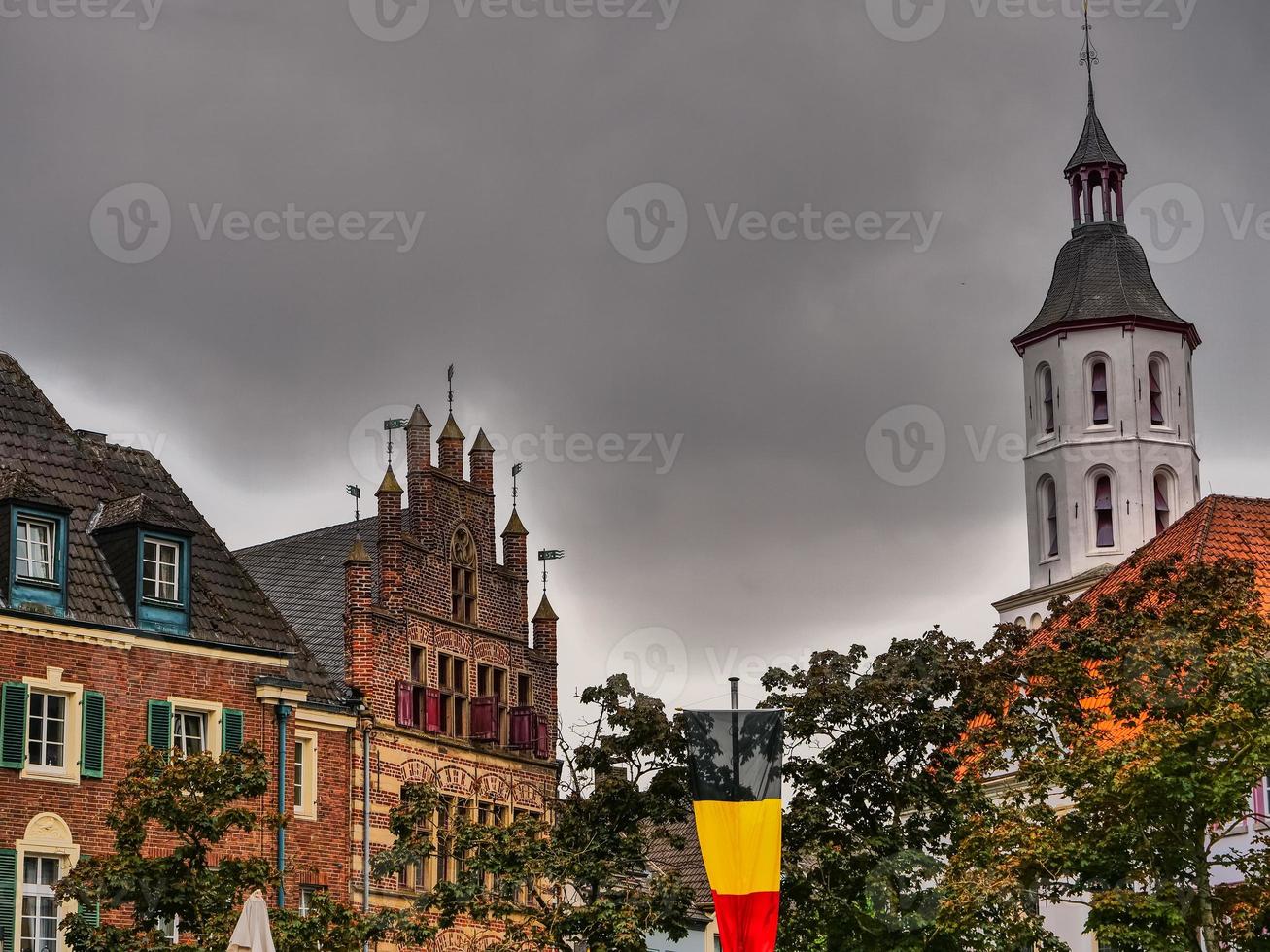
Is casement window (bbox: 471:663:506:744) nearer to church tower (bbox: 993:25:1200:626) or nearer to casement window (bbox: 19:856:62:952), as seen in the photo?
casement window (bbox: 19:856:62:952)

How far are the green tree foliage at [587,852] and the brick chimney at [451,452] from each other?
43.1 ft

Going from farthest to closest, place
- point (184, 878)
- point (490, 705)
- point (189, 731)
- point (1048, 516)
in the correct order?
point (1048, 516) < point (490, 705) < point (189, 731) < point (184, 878)

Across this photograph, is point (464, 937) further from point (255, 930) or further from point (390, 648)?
point (255, 930)

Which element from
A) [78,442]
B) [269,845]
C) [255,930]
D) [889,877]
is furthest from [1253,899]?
[78,442]

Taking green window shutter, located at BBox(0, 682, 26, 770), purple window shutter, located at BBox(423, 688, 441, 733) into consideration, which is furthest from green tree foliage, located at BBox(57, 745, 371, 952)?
purple window shutter, located at BBox(423, 688, 441, 733)

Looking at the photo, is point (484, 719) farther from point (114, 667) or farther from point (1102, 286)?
point (1102, 286)

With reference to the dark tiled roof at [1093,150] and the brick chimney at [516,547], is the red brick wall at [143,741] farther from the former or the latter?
the dark tiled roof at [1093,150]

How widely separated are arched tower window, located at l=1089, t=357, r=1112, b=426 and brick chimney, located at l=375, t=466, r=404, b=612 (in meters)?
45.7

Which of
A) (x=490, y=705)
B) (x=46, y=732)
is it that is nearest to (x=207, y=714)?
(x=46, y=732)

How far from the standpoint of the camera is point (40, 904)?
140 feet

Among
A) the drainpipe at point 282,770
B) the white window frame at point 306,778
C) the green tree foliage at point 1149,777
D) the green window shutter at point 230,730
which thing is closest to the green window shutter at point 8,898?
the green window shutter at point 230,730

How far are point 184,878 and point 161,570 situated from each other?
10.4 metres

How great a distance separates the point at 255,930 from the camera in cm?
3203

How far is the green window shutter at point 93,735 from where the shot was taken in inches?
1734
